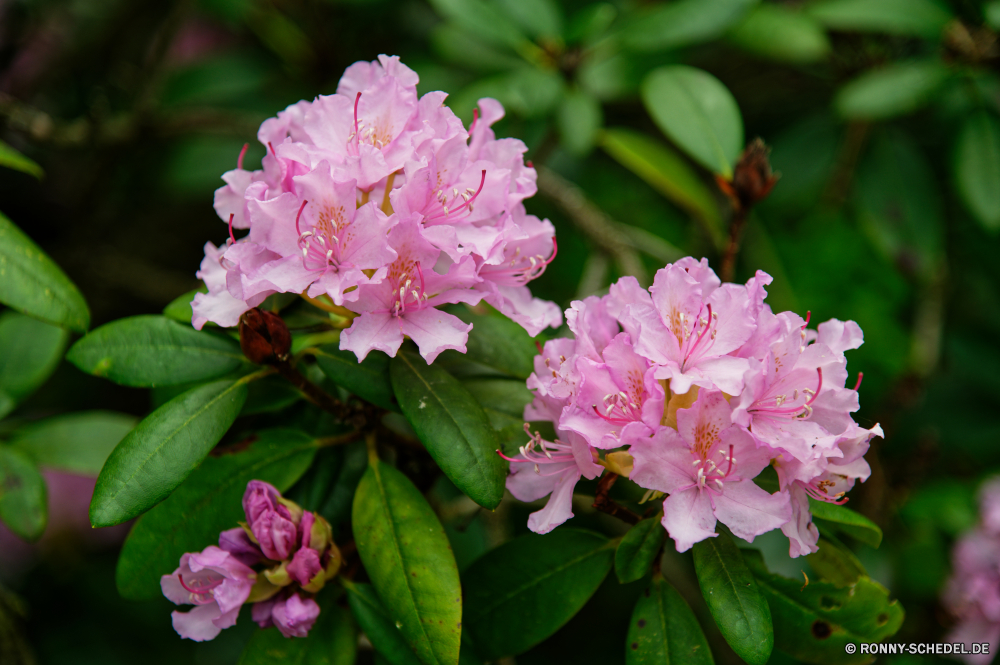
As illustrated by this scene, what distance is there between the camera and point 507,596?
1021mm

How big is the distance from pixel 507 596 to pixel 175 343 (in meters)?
0.59

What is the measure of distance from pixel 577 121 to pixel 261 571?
3.70ft

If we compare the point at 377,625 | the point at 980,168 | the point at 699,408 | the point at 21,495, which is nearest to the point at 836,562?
the point at 699,408

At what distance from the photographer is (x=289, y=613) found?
35.7 inches

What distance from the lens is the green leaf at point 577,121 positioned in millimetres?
1553

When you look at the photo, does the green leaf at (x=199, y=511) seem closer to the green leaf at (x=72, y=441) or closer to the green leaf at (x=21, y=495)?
the green leaf at (x=21, y=495)

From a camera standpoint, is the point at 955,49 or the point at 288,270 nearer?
the point at 288,270

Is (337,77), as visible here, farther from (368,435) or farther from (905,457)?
(905,457)

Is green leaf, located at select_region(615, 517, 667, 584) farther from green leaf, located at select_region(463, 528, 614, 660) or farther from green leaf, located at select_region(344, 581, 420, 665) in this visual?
green leaf, located at select_region(344, 581, 420, 665)

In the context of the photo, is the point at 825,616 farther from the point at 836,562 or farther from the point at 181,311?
the point at 181,311

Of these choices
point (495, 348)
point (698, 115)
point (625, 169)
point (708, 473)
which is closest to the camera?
point (708, 473)

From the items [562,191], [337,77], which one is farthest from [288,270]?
[337,77]

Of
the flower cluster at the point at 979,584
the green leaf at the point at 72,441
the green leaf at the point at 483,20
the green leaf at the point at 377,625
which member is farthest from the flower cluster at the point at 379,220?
the flower cluster at the point at 979,584

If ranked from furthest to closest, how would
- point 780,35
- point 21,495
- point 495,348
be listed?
1. point 780,35
2. point 21,495
3. point 495,348
